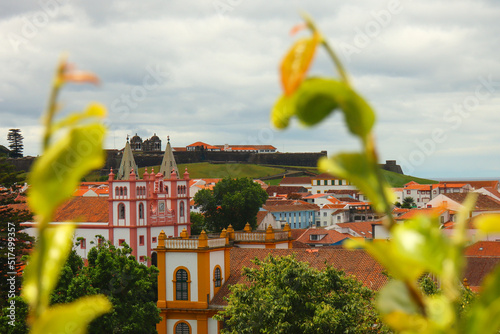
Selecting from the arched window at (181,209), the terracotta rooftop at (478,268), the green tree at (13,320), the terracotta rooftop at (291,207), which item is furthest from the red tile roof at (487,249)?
the terracotta rooftop at (291,207)

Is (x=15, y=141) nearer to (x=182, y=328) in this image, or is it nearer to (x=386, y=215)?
(x=182, y=328)

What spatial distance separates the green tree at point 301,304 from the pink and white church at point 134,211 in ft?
105

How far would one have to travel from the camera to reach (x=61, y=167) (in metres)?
0.83

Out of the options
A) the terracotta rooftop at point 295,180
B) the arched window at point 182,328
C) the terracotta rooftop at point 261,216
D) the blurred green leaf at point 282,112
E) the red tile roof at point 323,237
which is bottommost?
the arched window at point 182,328

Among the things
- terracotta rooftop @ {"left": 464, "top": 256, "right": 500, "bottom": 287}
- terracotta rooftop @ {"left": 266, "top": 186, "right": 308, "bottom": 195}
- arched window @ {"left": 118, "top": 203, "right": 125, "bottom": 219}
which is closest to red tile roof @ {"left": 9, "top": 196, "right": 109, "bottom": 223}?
arched window @ {"left": 118, "top": 203, "right": 125, "bottom": 219}

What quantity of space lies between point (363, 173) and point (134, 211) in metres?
52.8

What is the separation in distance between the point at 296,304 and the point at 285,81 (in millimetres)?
18242

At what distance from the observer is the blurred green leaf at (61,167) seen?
819mm

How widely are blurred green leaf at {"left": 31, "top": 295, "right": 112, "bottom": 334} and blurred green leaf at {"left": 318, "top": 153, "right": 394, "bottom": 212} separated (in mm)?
373

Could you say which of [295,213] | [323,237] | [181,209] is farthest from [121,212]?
[295,213]

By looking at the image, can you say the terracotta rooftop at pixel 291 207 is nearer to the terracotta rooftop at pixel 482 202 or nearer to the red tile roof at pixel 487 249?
the terracotta rooftop at pixel 482 202

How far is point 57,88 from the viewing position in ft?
2.65

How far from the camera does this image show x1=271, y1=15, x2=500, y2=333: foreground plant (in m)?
0.82

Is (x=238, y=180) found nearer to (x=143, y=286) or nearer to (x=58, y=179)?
(x=143, y=286)
